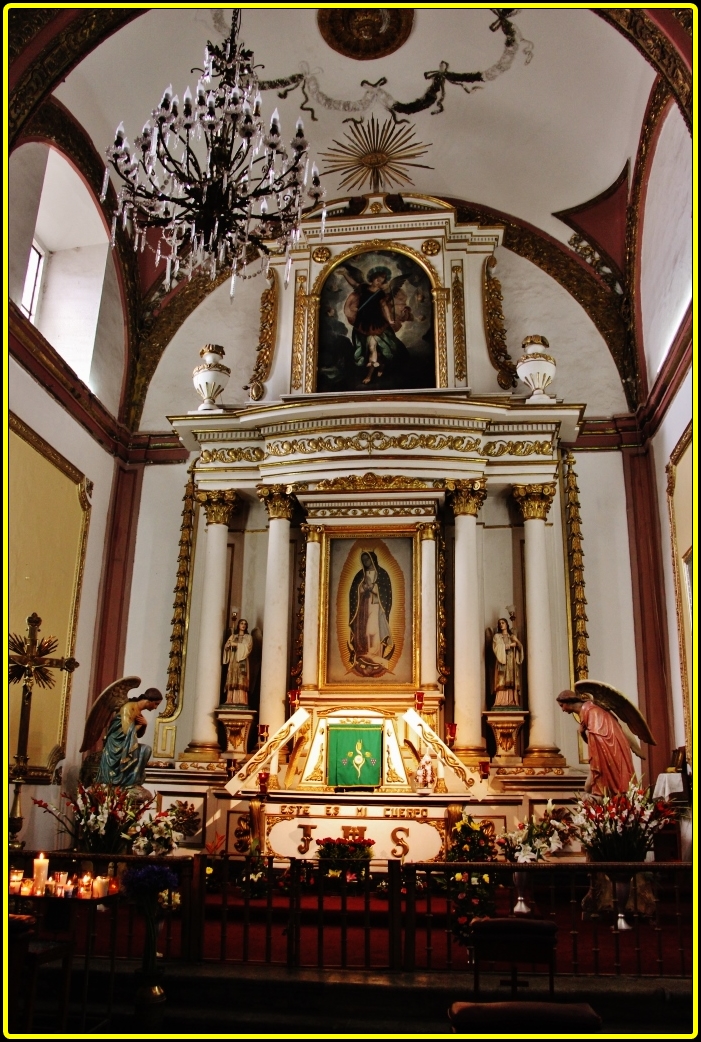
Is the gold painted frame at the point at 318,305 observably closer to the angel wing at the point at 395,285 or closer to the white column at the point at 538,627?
the angel wing at the point at 395,285

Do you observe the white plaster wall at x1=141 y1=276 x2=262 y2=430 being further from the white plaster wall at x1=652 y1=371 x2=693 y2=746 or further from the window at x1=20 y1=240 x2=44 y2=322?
the white plaster wall at x1=652 y1=371 x2=693 y2=746

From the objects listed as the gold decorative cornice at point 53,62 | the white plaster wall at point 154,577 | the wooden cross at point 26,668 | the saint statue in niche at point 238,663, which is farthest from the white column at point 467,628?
the gold decorative cornice at point 53,62


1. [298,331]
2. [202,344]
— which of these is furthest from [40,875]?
[202,344]

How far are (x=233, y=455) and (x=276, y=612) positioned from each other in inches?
94.9

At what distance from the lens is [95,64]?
40.3 ft

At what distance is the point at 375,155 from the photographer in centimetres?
1438

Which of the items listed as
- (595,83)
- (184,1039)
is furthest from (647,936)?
(595,83)

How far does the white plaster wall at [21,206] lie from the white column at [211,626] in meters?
3.82

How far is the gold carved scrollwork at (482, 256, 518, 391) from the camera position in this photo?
1395cm

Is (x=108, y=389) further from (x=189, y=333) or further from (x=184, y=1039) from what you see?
(x=184, y=1039)

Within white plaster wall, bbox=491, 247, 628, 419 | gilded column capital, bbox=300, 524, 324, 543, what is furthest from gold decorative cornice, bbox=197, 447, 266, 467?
white plaster wall, bbox=491, 247, 628, 419

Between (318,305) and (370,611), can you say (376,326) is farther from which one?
(370,611)

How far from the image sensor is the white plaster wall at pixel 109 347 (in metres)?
14.2

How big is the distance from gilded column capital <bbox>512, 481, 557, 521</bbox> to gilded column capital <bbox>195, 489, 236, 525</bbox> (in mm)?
4075
